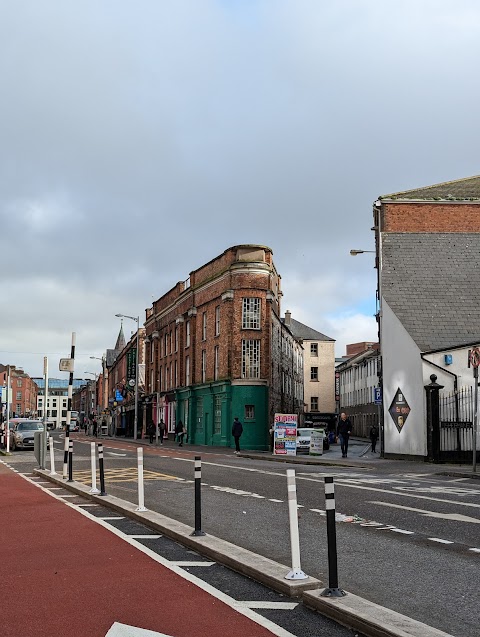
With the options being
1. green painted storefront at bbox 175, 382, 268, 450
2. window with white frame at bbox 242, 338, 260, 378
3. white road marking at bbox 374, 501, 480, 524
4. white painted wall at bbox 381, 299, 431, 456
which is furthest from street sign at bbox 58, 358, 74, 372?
window with white frame at bbox 242, 338, 260, 378

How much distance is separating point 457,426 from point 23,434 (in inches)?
860

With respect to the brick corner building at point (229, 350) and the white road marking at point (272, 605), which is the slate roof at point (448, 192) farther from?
the white road marking at point (272, 605)

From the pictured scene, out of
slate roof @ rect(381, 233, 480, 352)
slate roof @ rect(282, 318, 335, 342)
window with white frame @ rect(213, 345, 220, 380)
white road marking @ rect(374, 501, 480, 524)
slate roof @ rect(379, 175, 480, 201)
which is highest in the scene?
slate roof @ rect(379, 175, 480, 201)

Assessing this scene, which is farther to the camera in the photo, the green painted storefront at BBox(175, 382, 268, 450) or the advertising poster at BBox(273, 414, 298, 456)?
the green painted storefront at BBox(175, 382, 268, 450)

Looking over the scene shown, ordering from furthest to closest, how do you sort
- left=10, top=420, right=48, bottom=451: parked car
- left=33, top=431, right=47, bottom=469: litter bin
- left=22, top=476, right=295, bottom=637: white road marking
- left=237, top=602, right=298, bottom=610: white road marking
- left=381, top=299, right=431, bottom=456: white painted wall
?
left=10, top=420, right=48, bottom=451: parked car → left=381, top=299, right=431, bottom=456: white painted wall → left=33, top=431, right=47, bottom=469: litter bin → left=237, top=602, right=298, bottom=610: white road marking → left=22, top=476, right=295, bottom=637: white road marking

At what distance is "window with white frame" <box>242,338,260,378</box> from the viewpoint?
4459 cm

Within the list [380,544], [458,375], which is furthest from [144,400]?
[380,544]

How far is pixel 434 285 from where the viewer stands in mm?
31141

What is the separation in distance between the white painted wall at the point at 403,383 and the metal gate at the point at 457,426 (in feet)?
2.90

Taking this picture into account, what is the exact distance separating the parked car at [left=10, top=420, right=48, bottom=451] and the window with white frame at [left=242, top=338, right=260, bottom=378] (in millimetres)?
12921

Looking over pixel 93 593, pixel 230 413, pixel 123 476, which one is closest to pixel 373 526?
pixel 93 593

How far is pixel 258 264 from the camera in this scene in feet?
147

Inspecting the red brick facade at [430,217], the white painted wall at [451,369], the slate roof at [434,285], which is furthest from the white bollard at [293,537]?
the red brick facade at [430,217]

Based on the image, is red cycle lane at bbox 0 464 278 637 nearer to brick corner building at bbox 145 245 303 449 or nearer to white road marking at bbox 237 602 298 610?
white road marking at bbox 237 602 298 610
